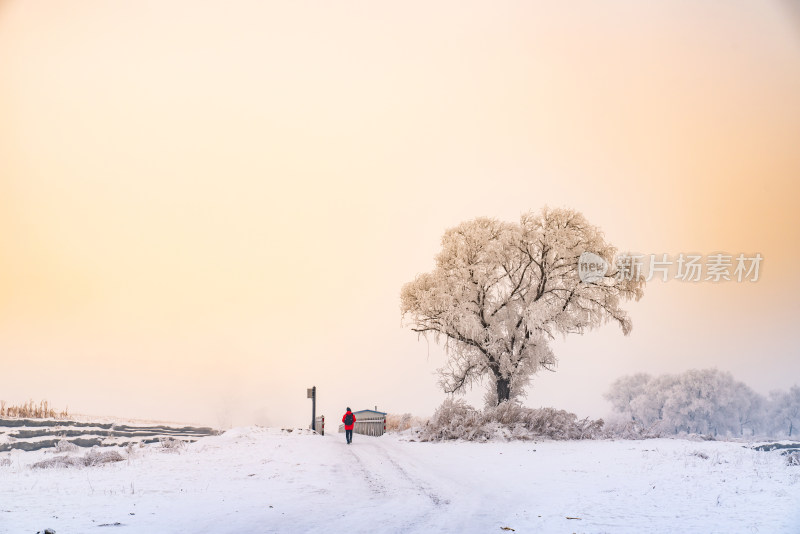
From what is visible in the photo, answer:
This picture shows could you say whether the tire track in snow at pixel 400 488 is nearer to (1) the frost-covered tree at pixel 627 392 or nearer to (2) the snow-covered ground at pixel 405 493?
(2) the snow-covered ground at pixel 405 493

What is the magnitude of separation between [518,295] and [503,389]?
523 centimetres

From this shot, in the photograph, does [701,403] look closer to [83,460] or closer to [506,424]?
[506,424]

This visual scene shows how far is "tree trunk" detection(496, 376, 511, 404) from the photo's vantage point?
3300 centimetres

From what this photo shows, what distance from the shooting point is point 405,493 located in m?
13.8

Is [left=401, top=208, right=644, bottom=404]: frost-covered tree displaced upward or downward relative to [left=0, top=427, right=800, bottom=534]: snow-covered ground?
upward

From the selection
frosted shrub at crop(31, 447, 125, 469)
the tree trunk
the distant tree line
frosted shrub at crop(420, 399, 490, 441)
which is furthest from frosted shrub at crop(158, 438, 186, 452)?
the distant tree line

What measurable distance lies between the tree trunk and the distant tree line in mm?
30758

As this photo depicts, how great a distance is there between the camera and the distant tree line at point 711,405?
195 ft

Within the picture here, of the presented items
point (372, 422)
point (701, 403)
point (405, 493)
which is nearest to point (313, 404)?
point (372, 422)

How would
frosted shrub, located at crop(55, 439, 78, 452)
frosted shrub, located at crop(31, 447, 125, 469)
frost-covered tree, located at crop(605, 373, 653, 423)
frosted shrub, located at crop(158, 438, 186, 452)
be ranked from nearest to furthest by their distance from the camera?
frosted shrub, located at crop(31, 447, 125, 469), frosted shrub, located at crop(158, 438, 186, 452), frosted shrub, located at crop(55, 439, 78, 452), frost-covered tree, located at crop(605, 373, 653, 423)

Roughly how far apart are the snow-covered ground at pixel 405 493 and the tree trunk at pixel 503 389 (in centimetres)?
1142

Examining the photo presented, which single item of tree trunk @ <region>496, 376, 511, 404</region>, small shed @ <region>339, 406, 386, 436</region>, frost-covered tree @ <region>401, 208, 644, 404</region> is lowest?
small shed @ <region>339, 406, 386, 436</region>

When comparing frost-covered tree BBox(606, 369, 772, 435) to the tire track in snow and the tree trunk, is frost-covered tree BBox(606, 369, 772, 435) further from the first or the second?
the tire track in snow

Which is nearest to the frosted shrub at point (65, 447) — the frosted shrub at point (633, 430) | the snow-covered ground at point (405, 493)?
the snow-covered ground at point (405, 493)
